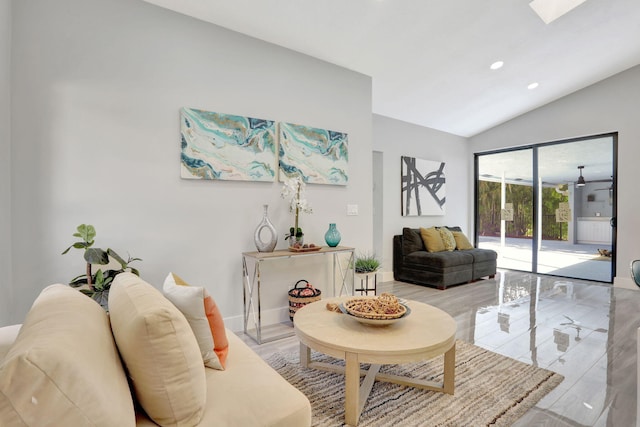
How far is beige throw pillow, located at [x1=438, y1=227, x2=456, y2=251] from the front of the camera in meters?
5.20

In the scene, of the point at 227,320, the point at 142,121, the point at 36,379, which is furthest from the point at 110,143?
the point at 36,379

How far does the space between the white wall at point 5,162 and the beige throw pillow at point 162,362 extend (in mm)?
1677

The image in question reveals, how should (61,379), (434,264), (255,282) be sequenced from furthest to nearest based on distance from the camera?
(434,264)
(255,282)
(61,379)

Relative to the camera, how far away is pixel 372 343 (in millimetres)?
1636

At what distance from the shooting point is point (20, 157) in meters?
2.19

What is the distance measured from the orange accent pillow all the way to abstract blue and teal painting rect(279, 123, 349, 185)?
202 centimetres

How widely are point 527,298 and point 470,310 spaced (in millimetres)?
1061

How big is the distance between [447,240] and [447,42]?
2.99 metres

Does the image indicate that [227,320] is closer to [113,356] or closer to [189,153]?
[189,153]

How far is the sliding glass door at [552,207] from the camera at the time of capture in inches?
195

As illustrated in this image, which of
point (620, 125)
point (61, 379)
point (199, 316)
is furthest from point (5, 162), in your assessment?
point (620, 125)

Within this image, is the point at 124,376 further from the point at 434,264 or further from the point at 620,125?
the point at 620,125

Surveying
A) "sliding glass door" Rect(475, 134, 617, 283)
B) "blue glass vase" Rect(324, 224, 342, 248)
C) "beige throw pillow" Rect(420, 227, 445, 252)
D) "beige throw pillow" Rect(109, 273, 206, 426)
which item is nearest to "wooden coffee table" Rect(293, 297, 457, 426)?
"beige throw pillow" Rect(109, 273, 206, 426)

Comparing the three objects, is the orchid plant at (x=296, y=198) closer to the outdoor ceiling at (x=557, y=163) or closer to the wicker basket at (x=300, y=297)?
the wicker basket at (x=300, y=297)
